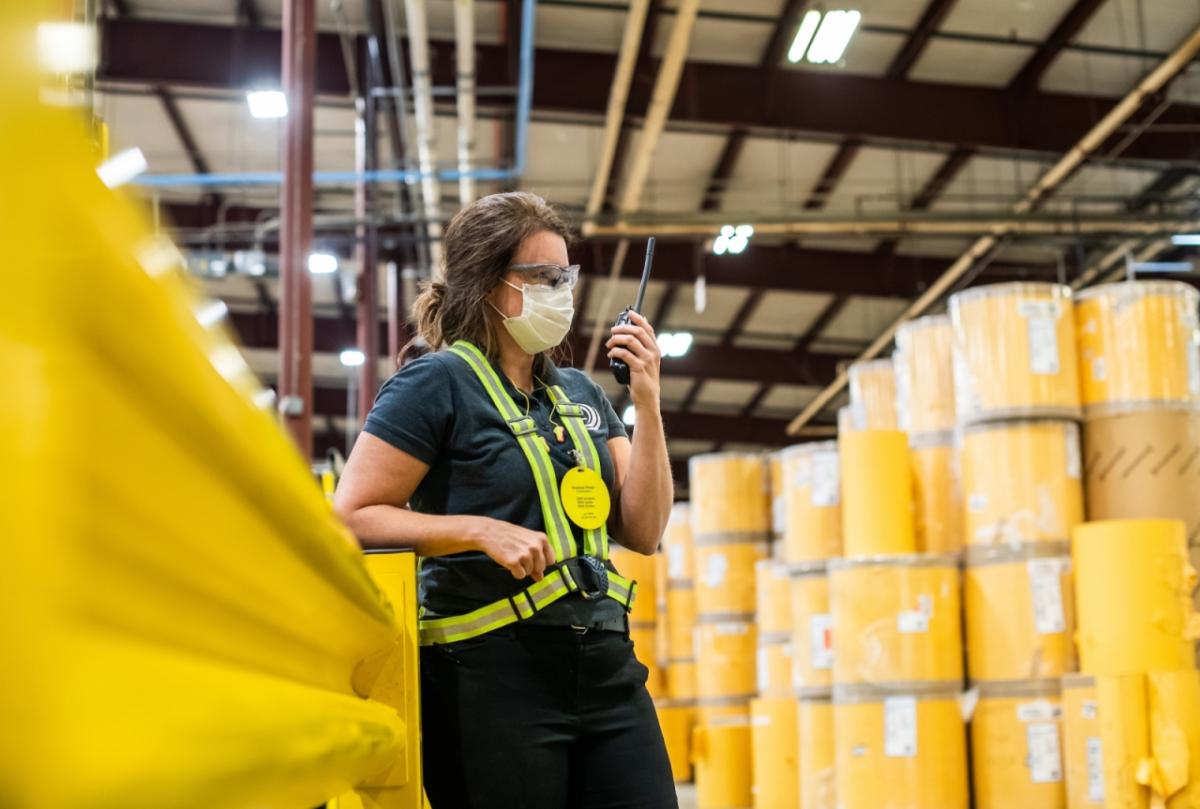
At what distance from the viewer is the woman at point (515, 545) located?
1976 millimetres

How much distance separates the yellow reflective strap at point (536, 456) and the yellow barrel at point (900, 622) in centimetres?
435

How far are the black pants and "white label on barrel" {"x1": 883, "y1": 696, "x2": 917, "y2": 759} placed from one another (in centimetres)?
422

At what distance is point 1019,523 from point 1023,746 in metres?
0.98

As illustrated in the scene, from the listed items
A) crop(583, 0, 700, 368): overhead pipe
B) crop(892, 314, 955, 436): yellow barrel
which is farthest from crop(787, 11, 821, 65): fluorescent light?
crop(892, 314, 955, 436): yellow barrel

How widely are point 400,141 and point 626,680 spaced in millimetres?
11071

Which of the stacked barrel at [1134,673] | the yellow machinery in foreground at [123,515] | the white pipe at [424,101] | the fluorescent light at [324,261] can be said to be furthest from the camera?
the fluorescent light at [324,261]

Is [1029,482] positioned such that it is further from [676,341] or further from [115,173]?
[676,341]

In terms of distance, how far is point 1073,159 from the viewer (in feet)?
38.5

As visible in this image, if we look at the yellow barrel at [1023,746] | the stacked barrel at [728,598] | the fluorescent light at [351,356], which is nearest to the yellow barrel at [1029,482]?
the yellow barrel at [1023,746]

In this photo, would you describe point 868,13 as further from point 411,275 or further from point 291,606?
point 291,606

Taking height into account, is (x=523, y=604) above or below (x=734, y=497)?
below

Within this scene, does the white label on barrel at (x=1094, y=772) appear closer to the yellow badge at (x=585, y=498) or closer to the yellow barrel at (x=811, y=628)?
the yellow barrel at (x=811, y=628)

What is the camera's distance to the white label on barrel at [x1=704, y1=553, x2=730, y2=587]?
9.63m

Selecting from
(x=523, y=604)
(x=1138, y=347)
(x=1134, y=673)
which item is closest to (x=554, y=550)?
(x=523, y=604)
